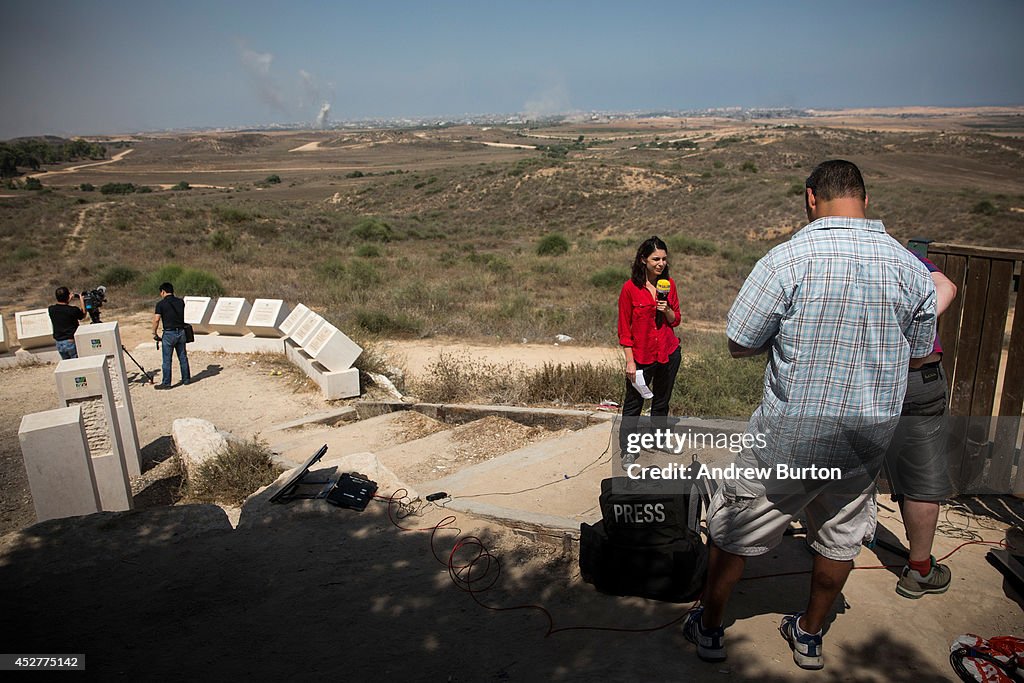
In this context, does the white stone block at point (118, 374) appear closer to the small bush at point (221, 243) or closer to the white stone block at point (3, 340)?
the white stone block at point (3, 340)

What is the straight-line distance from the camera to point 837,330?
8.12ft

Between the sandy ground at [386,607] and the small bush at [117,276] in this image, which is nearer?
the sandy ground at [386,607]

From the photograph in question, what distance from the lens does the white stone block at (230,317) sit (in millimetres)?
11180

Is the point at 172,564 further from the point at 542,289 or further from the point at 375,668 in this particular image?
the point at 542,289

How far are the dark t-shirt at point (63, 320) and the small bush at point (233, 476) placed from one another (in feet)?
16.1

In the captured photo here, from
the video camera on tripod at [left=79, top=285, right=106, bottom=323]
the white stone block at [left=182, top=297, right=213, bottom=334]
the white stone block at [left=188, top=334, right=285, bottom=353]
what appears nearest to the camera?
the video camera on tripod at [left=79, top=285, right=106, bottom=323]

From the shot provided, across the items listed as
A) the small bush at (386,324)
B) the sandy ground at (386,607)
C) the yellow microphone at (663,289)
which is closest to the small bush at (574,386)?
the yellow microphone at (663,289)

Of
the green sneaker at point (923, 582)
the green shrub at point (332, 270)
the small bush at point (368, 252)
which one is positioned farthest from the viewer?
the small bush at point (368, 252)

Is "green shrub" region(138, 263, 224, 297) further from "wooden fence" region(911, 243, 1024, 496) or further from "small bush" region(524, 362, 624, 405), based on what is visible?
"wooden fence" region(911, 243, 1024, 496)

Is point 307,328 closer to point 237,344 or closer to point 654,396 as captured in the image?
point 237,344

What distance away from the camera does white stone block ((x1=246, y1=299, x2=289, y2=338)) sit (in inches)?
431

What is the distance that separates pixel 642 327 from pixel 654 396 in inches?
25.8

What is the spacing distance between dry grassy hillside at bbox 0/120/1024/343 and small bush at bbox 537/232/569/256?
34 cm

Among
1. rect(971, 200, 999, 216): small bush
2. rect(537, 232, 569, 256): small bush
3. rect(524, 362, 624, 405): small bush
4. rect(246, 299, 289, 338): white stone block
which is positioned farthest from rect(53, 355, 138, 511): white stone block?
rect(971, 200, 999, 216): small bush
